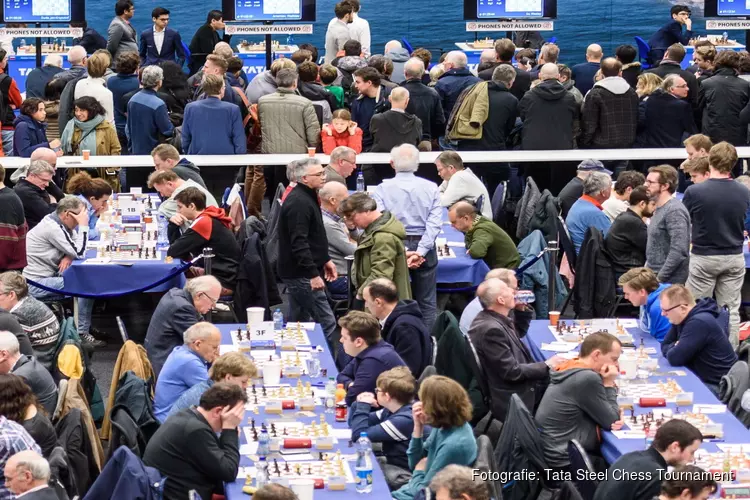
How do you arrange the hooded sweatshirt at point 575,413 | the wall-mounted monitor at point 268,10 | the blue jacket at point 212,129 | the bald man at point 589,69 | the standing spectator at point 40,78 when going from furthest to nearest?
1. the wall-mounted monitor at point 268,10
2. the bald man at point 589,69
3. the standing spectator at point 40,78
4. the blue jacket at point 212,129
5. the hooded sweatshirt at point 575,413

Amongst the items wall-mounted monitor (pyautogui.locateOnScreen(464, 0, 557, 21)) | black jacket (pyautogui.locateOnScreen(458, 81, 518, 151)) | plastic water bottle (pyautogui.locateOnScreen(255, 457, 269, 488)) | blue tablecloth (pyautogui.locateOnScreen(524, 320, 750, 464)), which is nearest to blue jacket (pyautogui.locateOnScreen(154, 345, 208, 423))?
plastic water bottle (pyautogui.locateOnScreen(255, 457, 269, 488))

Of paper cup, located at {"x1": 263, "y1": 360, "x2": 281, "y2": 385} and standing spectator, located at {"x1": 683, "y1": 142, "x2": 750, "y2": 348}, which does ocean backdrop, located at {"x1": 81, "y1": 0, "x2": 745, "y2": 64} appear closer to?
standing spectator, located at {"x1": 683, "y1": 142, "x2": 750, "y2": 348}

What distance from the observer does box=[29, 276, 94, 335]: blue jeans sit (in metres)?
9.83

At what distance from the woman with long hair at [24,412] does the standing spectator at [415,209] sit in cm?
364

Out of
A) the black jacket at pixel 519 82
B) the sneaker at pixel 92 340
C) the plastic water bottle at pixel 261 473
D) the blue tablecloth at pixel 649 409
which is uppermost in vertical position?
the black jacket at pixel 519 82

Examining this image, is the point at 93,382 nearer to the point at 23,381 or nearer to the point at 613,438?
the point at 23,381

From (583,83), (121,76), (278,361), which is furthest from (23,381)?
(583,83)

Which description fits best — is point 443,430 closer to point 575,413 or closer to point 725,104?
point 575,413

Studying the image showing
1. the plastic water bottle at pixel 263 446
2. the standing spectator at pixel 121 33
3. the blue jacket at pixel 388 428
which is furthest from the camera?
the standing spectator at pixel 121 33

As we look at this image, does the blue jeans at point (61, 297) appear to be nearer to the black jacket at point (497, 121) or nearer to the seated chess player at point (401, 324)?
the seated chess player at point (401, 324)

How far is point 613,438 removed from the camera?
7.20 meters


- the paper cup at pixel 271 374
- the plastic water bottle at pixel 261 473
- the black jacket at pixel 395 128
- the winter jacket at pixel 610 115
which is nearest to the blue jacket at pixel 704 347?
the paper cup at pixel 271 374

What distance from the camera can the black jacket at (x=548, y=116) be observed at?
1291 centimetres

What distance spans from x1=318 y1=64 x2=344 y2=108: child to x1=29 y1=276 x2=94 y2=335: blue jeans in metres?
4.39
